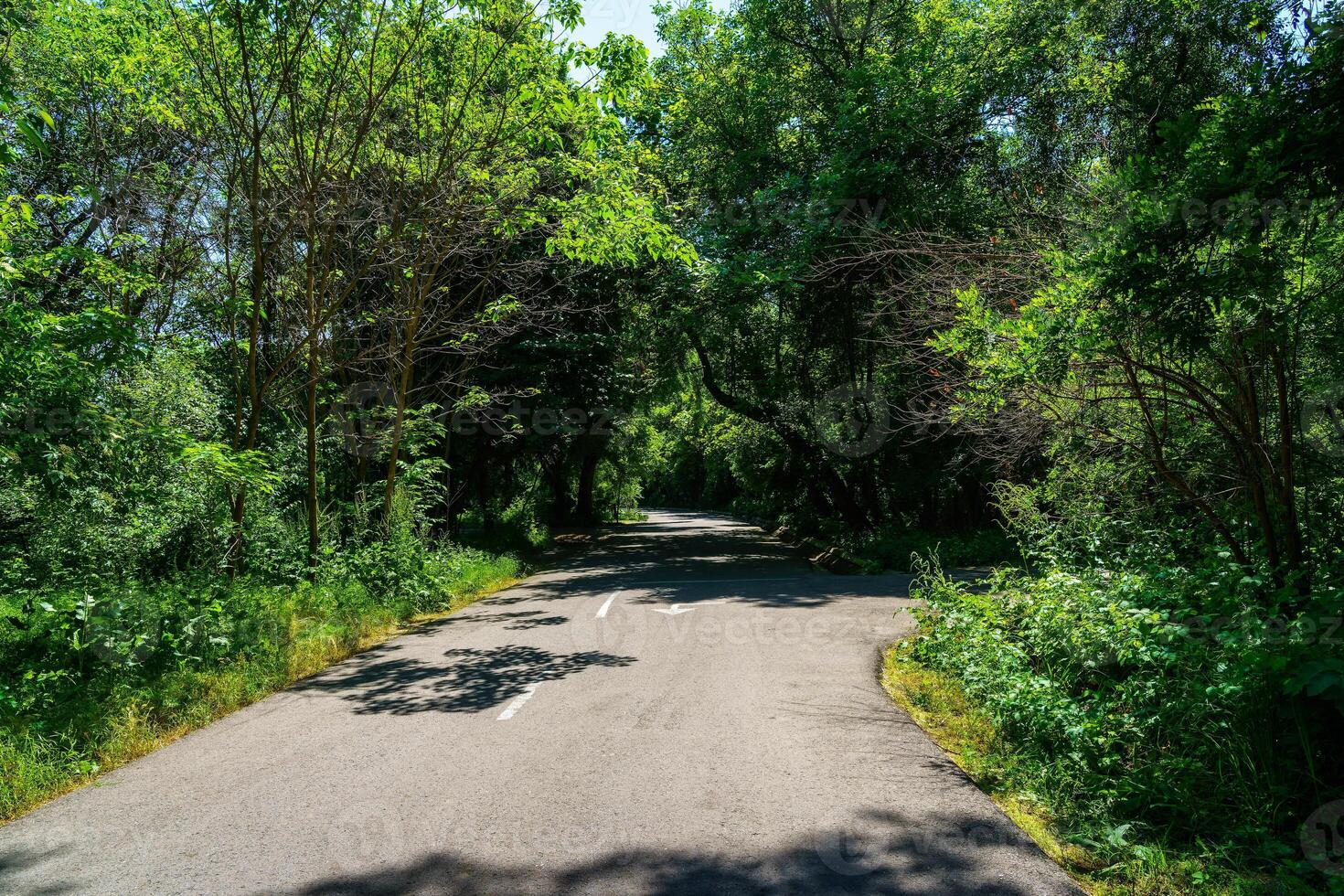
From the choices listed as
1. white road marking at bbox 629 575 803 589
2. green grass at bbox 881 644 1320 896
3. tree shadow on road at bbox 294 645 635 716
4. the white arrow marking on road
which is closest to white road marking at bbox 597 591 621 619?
the white arrow marking on road

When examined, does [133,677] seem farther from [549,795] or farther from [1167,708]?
[1167,708]

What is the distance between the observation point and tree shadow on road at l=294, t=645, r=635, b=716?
26.7 feet

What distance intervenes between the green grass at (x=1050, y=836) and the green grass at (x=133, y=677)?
258 inches

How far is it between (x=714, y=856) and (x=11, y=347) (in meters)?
6.51

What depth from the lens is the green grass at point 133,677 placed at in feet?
19.8

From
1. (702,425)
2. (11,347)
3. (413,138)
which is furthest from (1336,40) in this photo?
(702,425)

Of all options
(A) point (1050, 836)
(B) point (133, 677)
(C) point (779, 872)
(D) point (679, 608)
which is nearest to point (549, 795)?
(C) point (779, 872)

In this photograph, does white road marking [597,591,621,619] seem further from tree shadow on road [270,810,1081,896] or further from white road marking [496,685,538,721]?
tree shadow on road [270,810,1081,896]

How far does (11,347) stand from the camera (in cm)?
642

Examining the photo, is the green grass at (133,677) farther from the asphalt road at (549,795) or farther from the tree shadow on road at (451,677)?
the tree shadow on road at (451,677)

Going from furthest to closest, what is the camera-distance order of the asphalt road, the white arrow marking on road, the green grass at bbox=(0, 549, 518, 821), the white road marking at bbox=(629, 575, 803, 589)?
the white road marking at bbox=(629, 575, 803, 589) < the white arrow marking on road < the green grass at bbox=(0, 549, 518, 821) < the asphalt road

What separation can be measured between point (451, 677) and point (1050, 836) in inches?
255

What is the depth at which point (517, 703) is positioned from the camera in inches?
317

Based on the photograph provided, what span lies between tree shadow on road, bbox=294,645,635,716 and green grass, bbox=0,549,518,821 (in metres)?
0.62
